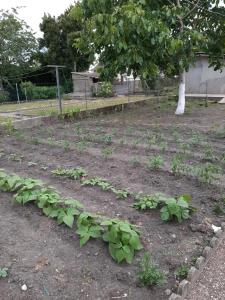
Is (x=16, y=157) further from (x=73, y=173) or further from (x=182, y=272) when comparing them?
(x=182, y=272)

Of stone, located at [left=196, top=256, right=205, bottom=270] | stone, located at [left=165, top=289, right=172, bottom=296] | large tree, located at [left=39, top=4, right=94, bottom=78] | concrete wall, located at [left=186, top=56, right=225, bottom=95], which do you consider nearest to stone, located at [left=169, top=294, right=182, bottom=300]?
stone, located at [left=165, top=289, right=172, bottom=296]

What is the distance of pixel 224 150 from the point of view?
5688mm

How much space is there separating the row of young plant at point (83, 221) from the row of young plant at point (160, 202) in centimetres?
44

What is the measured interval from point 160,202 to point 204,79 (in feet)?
58.8

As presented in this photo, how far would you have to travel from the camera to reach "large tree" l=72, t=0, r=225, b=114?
748 cm

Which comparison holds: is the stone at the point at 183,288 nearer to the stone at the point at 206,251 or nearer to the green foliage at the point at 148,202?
the stone at the point at 206,251

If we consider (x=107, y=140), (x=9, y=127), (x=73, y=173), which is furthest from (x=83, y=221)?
(x=9, y=127)

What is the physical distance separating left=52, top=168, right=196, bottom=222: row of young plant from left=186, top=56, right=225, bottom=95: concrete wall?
16.5 meters

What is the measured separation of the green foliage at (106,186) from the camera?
360cm

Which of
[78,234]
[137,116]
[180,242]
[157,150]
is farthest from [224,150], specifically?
[137,116]

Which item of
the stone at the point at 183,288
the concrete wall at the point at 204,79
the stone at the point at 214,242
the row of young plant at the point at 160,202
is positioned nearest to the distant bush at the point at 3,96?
the concrete wall at the point at 204,79

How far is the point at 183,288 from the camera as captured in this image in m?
2.20

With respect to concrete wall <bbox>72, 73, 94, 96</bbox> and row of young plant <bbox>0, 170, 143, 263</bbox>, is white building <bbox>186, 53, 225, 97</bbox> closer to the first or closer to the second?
concrete wall <bbox>72, 73, 94, 96</bbox>

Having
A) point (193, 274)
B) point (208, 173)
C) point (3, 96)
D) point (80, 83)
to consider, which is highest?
point (80, 83)
